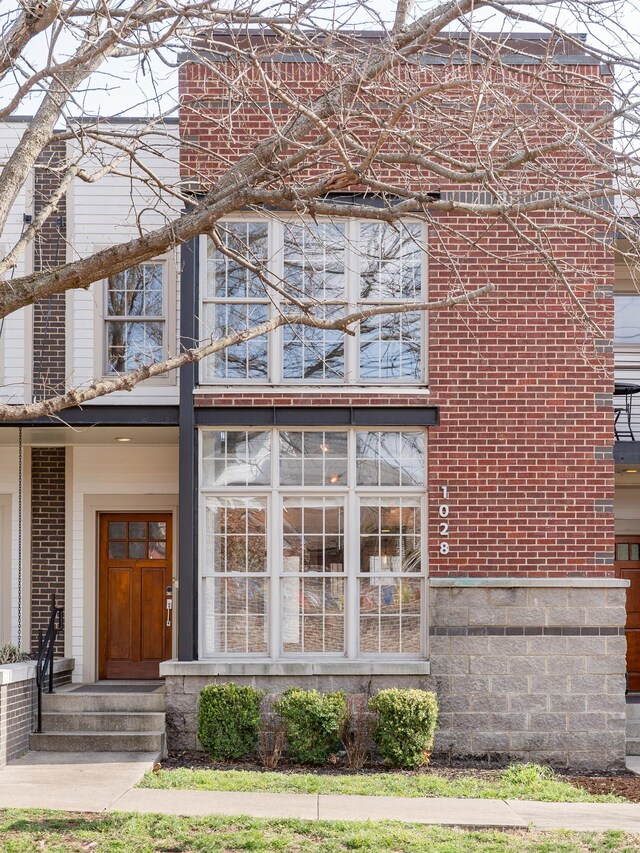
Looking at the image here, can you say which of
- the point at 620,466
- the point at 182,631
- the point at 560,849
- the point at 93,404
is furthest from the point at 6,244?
the point at 560,849

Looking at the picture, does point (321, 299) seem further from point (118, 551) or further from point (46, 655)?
point (46, 655)

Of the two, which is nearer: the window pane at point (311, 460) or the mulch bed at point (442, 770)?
the mulch bed at point (442, 770)

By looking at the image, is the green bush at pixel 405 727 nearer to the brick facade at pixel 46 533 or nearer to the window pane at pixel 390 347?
the window pane at pixel 390 347

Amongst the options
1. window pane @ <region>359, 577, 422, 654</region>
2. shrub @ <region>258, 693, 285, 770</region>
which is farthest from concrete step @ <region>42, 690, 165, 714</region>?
window pane @ <region>359, 577, 422, 654</region>

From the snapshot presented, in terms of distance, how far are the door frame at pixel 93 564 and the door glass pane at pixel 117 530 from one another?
0.23 metres

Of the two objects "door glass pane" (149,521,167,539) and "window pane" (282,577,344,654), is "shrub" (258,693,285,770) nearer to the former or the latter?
"window pane" (282,577,344,654)

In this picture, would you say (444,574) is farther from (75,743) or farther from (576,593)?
(75,743)

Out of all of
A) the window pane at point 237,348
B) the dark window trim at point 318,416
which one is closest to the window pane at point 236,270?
the window pane at point 237,348

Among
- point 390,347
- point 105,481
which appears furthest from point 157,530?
point 390,347

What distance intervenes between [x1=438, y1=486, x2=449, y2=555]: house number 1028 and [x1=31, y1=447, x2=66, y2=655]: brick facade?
4831mm

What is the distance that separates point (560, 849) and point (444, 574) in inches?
158

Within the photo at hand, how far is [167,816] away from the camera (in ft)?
24.7

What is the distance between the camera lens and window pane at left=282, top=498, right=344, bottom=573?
10945 mm

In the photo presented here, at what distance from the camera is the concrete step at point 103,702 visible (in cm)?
1087
